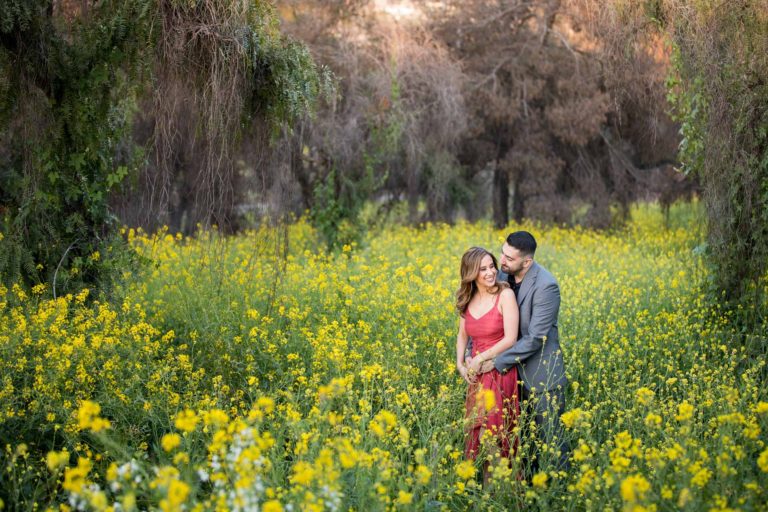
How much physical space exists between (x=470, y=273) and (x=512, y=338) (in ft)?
1.56

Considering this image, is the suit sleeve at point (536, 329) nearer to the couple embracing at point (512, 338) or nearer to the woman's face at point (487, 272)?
the couple embracing at point (512, 338)

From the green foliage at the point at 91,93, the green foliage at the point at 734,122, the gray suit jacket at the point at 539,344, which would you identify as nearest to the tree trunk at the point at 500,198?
the green foliage at the point at 734,122

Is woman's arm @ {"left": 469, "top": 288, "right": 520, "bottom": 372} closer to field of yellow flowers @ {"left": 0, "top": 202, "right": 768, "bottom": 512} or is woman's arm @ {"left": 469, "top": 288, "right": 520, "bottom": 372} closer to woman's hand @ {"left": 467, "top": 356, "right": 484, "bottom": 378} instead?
woman's hand @ {"left": 467, "top": 356, "right": 484, "bottom": 378}

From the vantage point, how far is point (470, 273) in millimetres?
4684

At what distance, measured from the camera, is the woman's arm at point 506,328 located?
4633mm

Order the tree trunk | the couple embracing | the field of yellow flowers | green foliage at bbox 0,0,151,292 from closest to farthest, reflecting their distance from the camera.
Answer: the field of yellow flowers → the couple embracing → green foliage at bbox 0,0,151,292 → the tree trunk

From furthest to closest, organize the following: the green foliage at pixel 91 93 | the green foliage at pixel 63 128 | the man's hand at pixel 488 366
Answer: the green foliage at pixel 63 128, the green foliage at pixel 91 93, the man's hand at pixel 488 366

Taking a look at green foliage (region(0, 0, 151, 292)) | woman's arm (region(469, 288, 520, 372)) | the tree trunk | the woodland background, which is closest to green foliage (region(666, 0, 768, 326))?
the woodland background

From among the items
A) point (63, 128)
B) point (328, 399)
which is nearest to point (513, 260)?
point (328, 399)

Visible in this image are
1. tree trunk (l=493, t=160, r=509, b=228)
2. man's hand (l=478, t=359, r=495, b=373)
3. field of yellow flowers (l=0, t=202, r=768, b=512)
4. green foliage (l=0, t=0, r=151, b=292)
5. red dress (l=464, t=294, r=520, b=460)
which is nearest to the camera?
field of yellow flowers (l=0, t=202, r=768, b=512)

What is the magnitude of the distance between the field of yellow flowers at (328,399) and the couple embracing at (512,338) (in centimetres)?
21

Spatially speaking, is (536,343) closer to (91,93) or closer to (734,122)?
(734,122)

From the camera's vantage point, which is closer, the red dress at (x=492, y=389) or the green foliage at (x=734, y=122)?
the red dress at (x=492, y=389)

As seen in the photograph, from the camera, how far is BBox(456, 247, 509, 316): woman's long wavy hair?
4.66 metres
